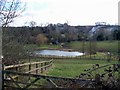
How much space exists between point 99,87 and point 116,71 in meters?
0.78

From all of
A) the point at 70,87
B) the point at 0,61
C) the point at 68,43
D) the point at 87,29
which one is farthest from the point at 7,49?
the point at 68,43

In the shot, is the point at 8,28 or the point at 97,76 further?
the point at 8,28

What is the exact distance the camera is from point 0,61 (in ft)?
31.3

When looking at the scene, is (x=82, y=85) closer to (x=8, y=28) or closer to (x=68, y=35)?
(x=8, y=28)

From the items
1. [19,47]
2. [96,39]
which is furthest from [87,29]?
[19,47]

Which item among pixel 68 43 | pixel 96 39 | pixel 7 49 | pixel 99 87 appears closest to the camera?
pixel 99 87

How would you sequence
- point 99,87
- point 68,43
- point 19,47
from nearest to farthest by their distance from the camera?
1. point 99,87
2. point 19,47
3. point 68,43

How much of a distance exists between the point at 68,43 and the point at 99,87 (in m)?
51.1

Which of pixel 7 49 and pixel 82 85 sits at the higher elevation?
pixel 7 49

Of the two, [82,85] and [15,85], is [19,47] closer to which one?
[15,85]

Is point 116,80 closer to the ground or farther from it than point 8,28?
closer to the ground

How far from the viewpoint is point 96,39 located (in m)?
53.7

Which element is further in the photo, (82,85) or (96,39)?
(96,39)

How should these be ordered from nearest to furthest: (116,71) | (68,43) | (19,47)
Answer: (116,71), (19,47), (68,43)
